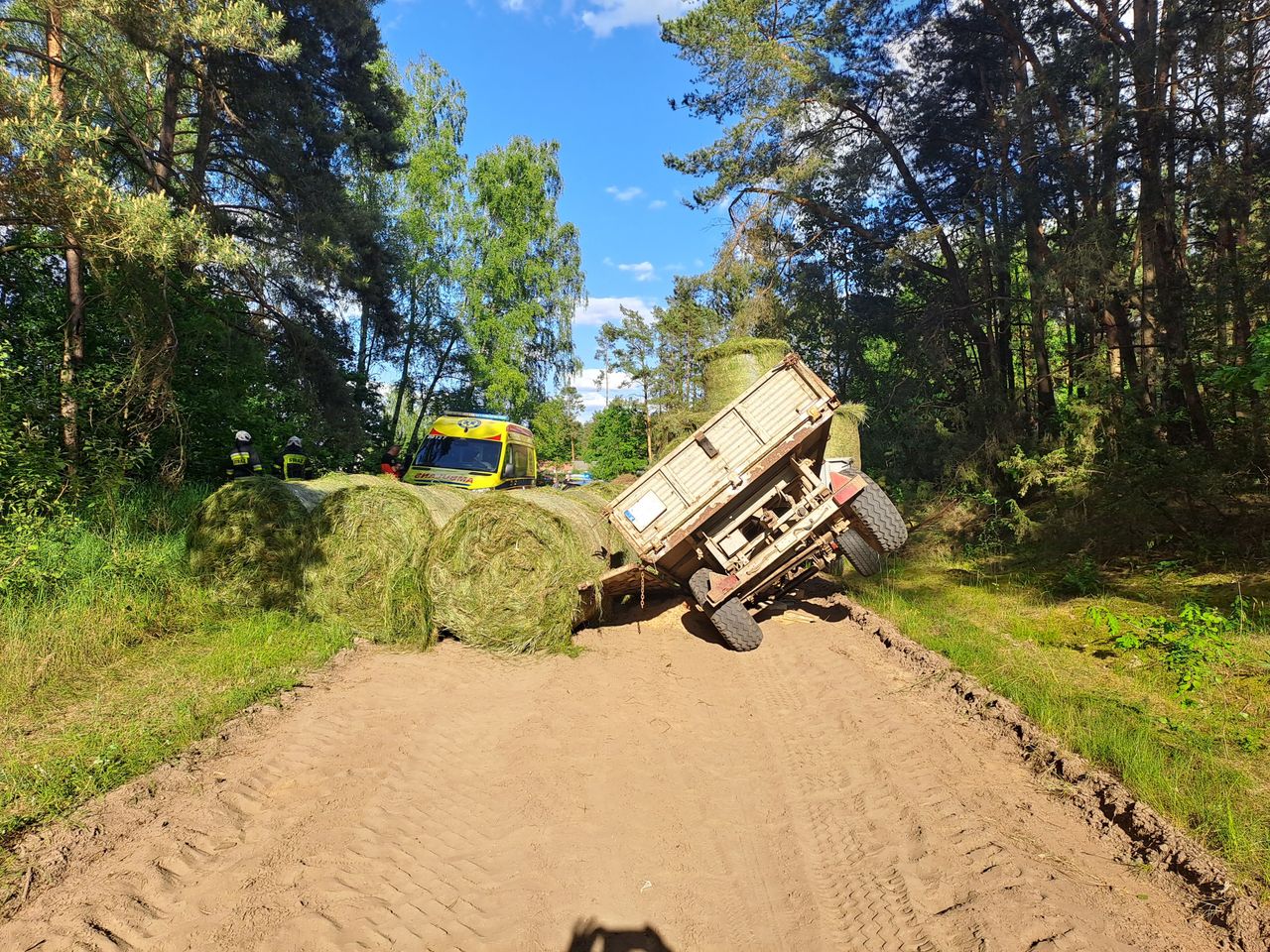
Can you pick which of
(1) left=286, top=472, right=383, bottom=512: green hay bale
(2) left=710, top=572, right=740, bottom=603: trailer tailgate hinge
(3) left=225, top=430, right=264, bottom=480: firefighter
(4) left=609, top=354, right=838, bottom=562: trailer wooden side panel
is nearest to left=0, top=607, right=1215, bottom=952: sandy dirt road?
(2) left=710, top=572, right=740, bottom=603: trailer tailgate hinge

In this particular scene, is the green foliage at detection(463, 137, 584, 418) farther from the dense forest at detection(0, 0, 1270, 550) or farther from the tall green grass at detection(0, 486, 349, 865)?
the tall green grass at detection(0, 486, 349, 865)

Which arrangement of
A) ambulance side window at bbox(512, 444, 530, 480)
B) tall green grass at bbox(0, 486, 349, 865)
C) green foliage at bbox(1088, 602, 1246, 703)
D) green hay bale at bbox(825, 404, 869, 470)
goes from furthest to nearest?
ambulance side window at bbox(512, 444, 530, 480) → green hay bale at bbox(825, 404, 869, 470) → green foliage at bbox(1088, 602, 1246, 703) → tall green grass at bbox(0, 486, 349, 865)

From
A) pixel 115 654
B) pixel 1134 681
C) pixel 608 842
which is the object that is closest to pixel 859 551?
pixel 1134 681

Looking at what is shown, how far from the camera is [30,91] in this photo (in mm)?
5906

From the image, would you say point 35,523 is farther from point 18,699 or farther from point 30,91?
point 30,91

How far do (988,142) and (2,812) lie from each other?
18.3 metres

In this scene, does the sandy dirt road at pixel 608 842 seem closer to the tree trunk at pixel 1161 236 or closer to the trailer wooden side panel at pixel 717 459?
the trailer wooden side panel at pixel 717 459

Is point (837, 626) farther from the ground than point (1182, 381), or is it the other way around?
point (1182, 381)

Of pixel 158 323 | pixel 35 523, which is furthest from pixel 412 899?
pixel 158 323

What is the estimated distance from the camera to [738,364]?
11.6m

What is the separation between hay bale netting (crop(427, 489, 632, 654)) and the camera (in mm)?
6500

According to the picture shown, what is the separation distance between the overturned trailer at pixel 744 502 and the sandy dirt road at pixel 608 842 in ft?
5.37

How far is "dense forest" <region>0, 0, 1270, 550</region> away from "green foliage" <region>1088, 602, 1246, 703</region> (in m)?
2.43

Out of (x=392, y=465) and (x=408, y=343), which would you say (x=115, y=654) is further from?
(x=408, y=343)
